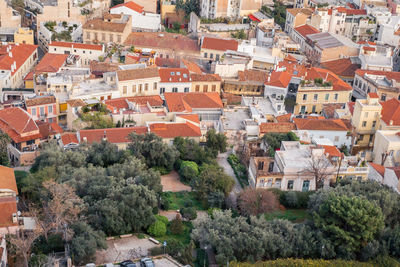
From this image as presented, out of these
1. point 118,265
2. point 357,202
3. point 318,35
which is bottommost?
point 118,265

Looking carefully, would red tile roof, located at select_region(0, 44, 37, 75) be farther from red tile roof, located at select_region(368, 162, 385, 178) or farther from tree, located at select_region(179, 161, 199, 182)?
red tile roof, located at select_region(368, 162, 385, 178)

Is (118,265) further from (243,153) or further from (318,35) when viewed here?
(318,35)

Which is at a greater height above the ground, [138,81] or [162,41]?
[162,41]

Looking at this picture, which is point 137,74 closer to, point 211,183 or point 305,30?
point 211,183

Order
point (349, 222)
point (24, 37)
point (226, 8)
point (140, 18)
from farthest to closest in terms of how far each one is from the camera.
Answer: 1. point (226, 8)
2. point (140, 18)
3. point (24, 37)
4. point (349, 222)

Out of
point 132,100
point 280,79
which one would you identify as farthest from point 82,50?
point 280,79

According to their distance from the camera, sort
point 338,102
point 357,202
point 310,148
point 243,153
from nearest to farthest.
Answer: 1. point 357,202
2. point 310,148
3. point 243,153
4. point 338,102

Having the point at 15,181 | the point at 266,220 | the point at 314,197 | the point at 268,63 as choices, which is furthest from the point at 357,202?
the point at 268,63
